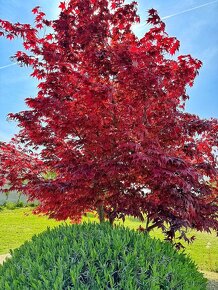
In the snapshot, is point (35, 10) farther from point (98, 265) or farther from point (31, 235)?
point (31, 235)

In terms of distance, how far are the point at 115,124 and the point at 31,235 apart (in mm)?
8774

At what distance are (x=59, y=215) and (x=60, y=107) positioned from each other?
185cm

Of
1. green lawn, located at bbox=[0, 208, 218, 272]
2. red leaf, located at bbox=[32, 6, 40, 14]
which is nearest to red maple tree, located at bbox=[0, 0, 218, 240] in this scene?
red leaf, located at bbox=[32, 6, 40, 14]

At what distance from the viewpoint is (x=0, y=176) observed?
6.81 m

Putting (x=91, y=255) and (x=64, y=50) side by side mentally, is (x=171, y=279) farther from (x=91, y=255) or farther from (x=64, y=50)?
(x=64, y=50)

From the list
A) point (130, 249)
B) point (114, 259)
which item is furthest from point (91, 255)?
point (130, 249)

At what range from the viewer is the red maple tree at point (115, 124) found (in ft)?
14.8

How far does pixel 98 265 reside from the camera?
102 inches

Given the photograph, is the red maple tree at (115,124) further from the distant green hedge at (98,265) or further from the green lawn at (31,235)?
the green lawn at (31,235)

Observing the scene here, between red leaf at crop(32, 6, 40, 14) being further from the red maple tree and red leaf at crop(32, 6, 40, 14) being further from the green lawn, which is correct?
the green lawn

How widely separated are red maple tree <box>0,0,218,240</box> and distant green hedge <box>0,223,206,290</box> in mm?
1326

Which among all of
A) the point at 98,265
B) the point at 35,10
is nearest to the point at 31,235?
the point at 35,10

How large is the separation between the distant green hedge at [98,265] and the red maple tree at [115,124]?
52.2 inches

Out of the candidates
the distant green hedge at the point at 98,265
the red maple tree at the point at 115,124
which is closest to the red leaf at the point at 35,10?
the red maple tree at the point at 115,124
